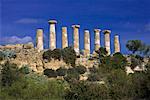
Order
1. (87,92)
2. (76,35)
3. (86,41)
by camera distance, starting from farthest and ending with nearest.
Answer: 1. (86,41)
2. (76,35)
3. (87,92)

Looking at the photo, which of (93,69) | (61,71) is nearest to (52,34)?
(93,69)

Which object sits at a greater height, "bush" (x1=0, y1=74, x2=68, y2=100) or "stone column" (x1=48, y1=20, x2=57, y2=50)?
"stone column" (x1=48, y1=20, x2=57, y2=50)

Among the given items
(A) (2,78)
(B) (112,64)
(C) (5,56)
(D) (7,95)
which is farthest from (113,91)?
(C) (5,56)

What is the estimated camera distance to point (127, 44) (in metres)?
59.8

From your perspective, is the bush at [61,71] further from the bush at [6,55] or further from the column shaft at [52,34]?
the column shaft at [52,34]

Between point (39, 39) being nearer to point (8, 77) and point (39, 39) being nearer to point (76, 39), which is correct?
point (76, 39)

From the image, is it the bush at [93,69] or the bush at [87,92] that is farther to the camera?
the bush at [93,69]

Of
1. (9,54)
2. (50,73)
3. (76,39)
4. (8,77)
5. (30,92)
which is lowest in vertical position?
(30,92)

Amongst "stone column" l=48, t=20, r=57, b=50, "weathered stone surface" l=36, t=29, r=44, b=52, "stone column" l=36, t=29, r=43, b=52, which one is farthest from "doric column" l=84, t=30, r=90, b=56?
"stone column" l=36, t=29, r=43, b=52

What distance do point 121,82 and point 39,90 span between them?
5.98 m

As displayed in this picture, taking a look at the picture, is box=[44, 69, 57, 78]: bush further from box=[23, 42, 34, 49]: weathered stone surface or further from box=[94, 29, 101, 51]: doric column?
box=[94, 29, 101, 51]: doric column

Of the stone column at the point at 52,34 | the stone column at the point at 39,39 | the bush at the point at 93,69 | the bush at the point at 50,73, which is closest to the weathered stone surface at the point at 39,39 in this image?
the stone column at the point at 39,39

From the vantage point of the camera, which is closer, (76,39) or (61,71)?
(61,71)

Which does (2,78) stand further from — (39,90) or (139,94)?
(139,94)
